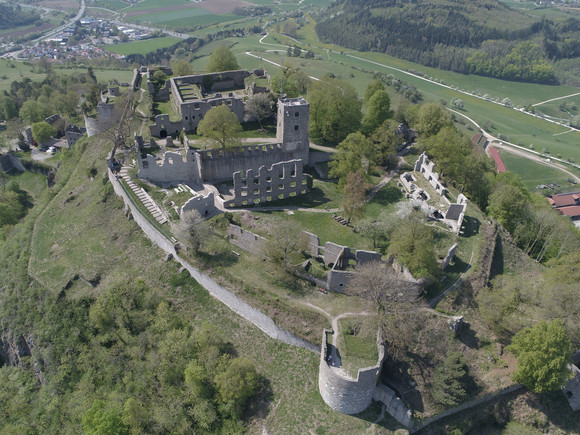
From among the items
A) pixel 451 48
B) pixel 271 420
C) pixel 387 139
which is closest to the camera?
pixel 271 420

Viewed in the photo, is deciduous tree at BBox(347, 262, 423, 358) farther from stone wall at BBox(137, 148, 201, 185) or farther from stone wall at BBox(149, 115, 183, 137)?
stone wall at BBox(149, 115, 183, 137)

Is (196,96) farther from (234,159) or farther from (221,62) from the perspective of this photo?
(234,159)

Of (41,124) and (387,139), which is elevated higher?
(387,139)

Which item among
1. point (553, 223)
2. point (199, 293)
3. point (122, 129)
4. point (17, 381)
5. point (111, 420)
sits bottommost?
point (17, 381)

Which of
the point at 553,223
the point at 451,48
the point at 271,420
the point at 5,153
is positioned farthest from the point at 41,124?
the point at 451,48

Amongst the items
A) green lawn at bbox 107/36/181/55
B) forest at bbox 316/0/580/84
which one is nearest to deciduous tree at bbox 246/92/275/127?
forest at bbox 316/0/580/84

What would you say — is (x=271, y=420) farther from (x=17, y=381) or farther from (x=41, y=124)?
(x=41, y=124)

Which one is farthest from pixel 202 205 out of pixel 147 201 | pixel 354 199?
pixel 354 199
